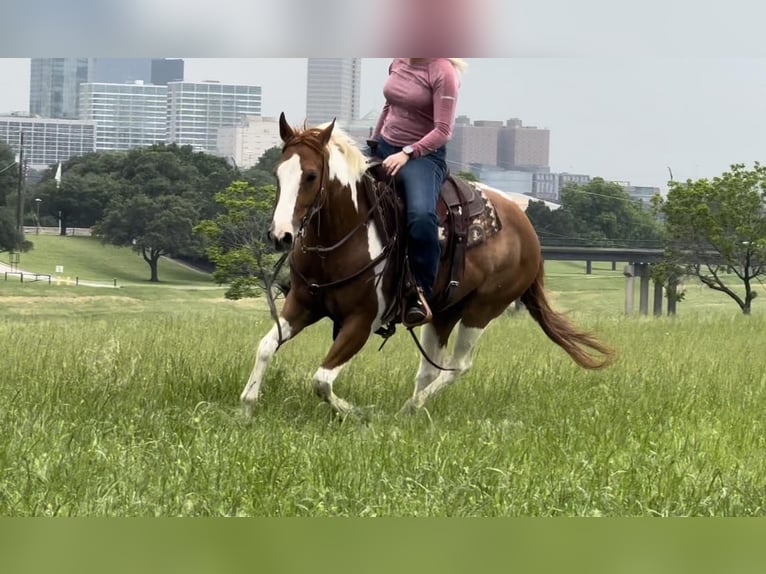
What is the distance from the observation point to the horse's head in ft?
17.2

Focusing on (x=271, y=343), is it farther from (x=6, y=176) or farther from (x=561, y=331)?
(x=6, y=176)

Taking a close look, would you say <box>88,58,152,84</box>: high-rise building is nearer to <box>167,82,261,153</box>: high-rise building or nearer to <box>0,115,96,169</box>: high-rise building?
<box>167,82,261,153</box>: high-rise building

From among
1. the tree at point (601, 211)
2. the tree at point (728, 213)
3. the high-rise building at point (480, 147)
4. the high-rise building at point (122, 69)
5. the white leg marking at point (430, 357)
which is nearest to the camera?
the high-rise building at point (122, 69)

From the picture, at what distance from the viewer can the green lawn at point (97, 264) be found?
1760cm

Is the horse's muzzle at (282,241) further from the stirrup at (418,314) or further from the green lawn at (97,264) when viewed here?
the green lawn at (97,264)

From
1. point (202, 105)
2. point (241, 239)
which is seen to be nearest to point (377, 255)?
point (202, 105)

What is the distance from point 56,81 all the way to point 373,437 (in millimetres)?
3224

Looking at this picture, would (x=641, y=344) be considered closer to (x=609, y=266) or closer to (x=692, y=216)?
(x=692, y=216)

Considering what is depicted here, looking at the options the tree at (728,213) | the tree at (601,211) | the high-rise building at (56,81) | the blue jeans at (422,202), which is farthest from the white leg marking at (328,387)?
the tree at (728,213)

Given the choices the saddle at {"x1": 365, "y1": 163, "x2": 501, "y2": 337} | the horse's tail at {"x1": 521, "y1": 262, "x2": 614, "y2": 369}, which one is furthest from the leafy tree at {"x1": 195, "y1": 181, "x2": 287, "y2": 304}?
the saddle at {"x1": 365, "y1": 163, "x2": 501, "y2": 337}

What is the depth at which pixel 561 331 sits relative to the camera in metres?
7.85

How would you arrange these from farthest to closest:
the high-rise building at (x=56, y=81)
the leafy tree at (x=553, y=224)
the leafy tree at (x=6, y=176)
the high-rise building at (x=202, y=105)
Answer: the leafy tree at (x=553, y=224) → the leafy tree at (x=6, y=176) → the high-rise building at (x=202, y=105) → the high-rise building at (x=56, y=81)

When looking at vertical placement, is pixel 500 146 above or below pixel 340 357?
above

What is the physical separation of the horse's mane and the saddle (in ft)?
0.50
